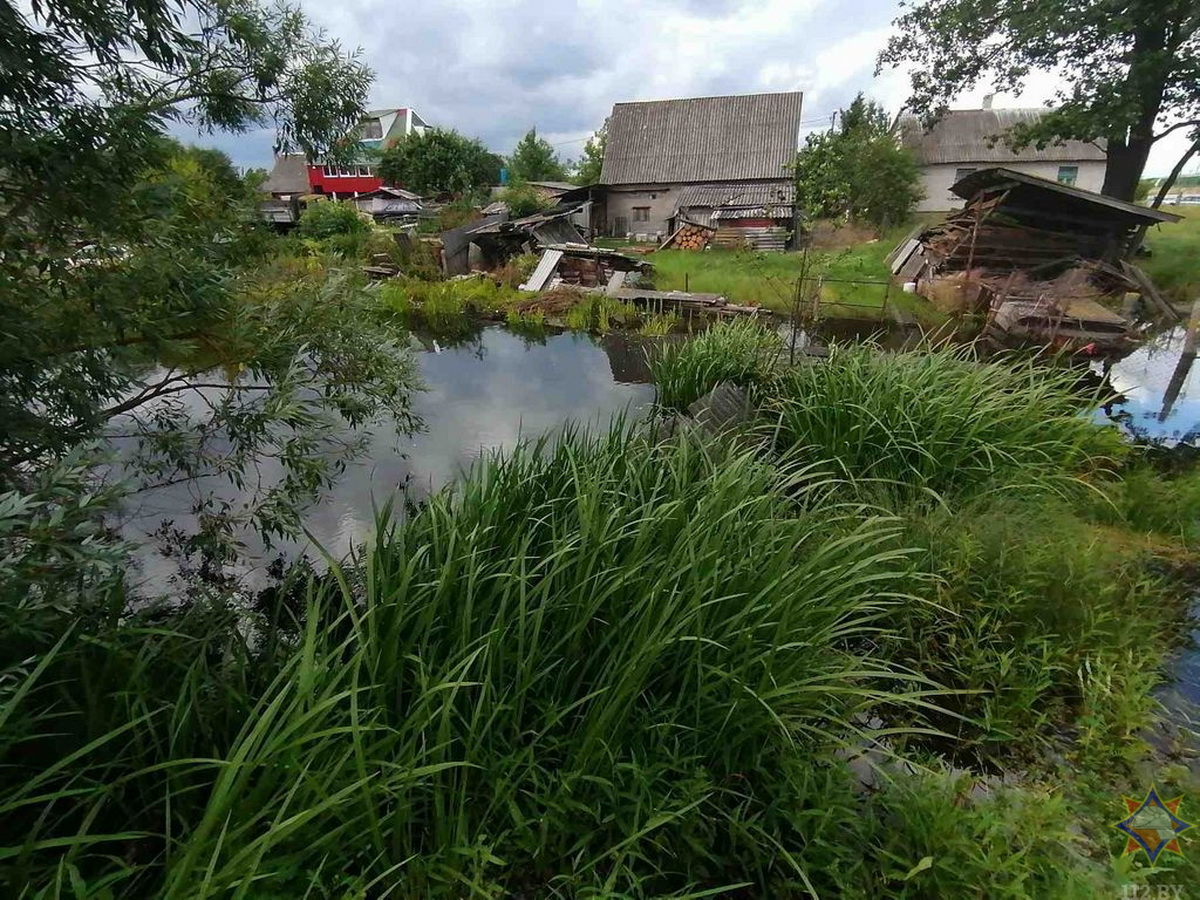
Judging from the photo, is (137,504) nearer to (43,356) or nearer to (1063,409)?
(43,356)

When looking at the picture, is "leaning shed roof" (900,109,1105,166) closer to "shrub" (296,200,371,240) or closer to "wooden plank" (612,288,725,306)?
"wooden plank" (612,288,725,306)

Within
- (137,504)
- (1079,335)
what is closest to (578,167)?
(1079,335)

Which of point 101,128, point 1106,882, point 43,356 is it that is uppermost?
point 101,128

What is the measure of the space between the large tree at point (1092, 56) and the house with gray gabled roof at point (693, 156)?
8639 mm

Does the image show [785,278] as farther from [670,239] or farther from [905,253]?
[670,239]

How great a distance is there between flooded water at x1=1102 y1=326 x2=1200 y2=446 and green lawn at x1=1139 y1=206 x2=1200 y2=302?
3.42 meters

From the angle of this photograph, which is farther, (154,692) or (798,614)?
(798,614)

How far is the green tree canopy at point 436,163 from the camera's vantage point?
100 ft

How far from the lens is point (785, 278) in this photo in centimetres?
1305

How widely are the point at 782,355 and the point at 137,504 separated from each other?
5.49 metres

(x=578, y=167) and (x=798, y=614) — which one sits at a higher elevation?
(x=578, y=167)

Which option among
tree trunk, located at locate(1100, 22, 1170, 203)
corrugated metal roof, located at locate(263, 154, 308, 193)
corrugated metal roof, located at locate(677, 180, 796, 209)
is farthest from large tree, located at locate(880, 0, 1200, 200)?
corrugated metal roof, located at locate(263, 154, 308, 193)

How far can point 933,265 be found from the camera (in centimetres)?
1238

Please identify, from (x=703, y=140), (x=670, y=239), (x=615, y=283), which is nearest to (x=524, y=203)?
(x=670, y=239)
